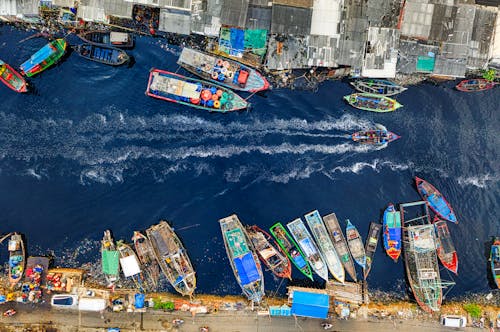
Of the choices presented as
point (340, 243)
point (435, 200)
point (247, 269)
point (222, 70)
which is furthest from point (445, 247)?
point (222, 70)

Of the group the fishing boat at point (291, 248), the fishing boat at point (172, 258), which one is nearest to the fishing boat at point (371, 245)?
the fishing boat at point (291, 248)

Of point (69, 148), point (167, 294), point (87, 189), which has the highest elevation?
point (69, 148)

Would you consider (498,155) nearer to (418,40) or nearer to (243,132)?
(418,40)

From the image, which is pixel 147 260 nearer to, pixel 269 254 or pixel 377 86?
pixel 269 254

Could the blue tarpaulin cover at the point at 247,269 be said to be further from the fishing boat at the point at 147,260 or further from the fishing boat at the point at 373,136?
the fishing boat at the point at 373,136

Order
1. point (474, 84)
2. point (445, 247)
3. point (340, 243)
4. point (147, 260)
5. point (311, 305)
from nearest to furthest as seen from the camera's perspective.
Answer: point (311, 305)
point (147, 260)
point (340, 243)
point (445, 247)
point (474, 84)

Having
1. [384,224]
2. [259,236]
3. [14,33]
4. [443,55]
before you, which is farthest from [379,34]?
[14,33]

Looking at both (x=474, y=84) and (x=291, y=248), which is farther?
(x=474, y=84)
